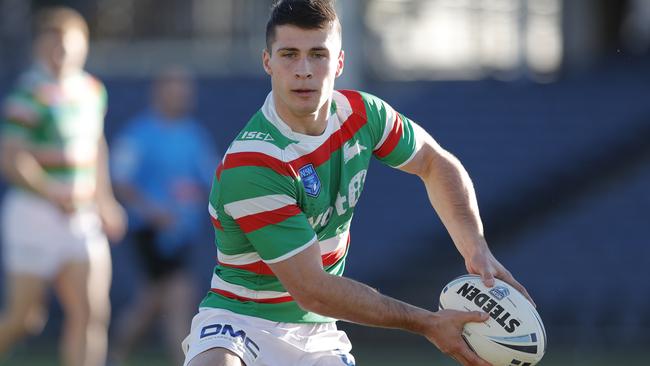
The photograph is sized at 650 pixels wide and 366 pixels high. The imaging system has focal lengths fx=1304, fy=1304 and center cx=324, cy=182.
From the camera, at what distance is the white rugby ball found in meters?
4.66

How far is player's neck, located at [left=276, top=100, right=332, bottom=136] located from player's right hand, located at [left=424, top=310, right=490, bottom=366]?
2.79 ft

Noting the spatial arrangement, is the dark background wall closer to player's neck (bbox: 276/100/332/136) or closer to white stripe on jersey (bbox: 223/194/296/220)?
player's neck (bbox: 276/100/332/136)

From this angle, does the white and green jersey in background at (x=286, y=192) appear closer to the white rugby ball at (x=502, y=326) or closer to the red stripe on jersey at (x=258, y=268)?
the red stripe on jersey at (x=258, y=268)

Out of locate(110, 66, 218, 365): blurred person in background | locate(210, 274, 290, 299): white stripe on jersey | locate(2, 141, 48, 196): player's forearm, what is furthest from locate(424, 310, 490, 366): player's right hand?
locate(110, 66, 218, 365): blurred person in background

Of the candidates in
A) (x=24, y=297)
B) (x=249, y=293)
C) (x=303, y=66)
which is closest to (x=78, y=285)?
(x=24, y=297)

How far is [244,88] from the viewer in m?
13.4

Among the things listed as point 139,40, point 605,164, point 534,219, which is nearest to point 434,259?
point 534,219

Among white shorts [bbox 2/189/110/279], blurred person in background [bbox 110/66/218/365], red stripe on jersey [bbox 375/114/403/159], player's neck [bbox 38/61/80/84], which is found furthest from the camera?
blurred person in background [bbox 110/66/218/365]

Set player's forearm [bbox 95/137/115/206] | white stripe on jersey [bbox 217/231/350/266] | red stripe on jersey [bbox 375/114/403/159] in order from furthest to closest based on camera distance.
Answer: player's forearm [bbox 95/137/115/206]
red stripe on jersey [bbox 375/114/403/159]
white stripe on jersey [bbox 217/231/350/266]

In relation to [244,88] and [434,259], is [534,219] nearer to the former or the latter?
[434,259]

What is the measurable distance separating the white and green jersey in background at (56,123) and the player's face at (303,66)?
376 cm

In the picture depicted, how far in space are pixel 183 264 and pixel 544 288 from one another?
3.77 metres

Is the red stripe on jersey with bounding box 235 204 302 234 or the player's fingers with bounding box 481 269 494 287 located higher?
the red stripe on jersey with bounding box 235 204 302 234

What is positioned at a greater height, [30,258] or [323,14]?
[323,14]
